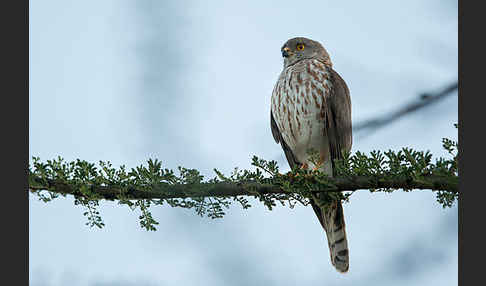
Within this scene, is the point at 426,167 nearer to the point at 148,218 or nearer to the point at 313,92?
the point at 148,218

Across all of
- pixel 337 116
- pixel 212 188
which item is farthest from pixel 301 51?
pixel 212 188

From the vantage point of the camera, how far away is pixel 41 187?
3.35m

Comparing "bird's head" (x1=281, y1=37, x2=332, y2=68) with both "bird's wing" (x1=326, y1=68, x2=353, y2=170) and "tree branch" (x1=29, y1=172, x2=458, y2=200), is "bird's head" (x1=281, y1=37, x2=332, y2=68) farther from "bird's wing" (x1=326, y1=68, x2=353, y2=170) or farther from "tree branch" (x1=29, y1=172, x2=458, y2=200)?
"tree branch" (x1=29, y1=172, x2=458, y2=200)

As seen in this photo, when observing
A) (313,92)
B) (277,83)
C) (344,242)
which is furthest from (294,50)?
(344,242)

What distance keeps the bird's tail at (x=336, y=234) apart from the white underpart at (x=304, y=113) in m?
0.75

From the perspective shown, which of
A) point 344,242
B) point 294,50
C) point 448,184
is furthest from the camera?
point 294,50

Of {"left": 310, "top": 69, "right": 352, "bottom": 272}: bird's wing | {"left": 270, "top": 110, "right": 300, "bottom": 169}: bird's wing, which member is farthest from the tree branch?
{"left": 270, "top": 110, "right": 300, "bottom": 169}: bird's wing

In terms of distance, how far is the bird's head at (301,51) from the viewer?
6719 millimetres

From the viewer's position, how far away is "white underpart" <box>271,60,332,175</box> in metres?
5.62

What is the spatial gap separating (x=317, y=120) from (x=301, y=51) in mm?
1539

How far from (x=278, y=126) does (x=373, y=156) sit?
9.59ft

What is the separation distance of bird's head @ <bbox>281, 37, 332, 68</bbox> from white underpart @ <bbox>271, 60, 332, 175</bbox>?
67 cm

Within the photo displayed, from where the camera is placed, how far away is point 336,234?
204 inches

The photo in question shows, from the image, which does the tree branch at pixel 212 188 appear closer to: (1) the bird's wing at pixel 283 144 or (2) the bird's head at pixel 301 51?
(1) the bird's wing at pixel 283 144
